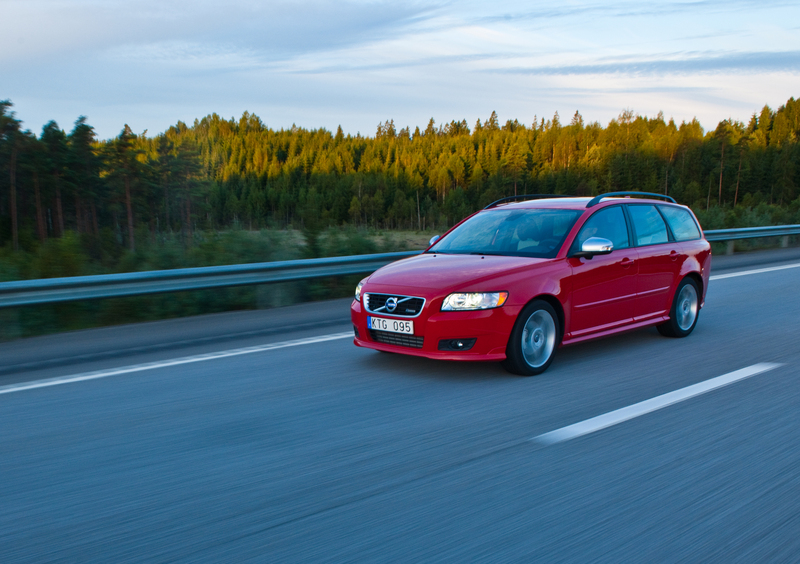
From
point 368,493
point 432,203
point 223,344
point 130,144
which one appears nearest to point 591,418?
point 368,493

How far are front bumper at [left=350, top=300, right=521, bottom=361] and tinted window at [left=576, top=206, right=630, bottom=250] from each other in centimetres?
153

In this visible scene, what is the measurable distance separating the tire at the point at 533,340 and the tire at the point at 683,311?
7.04 ft

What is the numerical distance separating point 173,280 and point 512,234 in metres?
4.41

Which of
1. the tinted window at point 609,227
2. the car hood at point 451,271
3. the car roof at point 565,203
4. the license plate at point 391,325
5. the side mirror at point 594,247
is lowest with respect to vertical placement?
the license plate at point 391,325

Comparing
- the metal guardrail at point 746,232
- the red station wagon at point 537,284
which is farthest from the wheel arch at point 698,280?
the metal guardrail at point 746,232

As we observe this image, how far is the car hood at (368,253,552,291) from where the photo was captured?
600cm

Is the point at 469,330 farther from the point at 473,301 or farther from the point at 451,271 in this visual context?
the point at 451,271

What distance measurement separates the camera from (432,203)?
12756 cm

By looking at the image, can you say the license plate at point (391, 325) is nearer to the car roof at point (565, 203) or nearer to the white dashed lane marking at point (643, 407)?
the white dashed lane marking at point (643, 407)

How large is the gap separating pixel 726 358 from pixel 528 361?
213 centimetres

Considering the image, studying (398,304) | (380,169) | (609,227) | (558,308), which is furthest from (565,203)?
(380,169)

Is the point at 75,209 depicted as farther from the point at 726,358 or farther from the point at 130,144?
the point at 726,358

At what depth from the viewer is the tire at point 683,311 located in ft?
25.7

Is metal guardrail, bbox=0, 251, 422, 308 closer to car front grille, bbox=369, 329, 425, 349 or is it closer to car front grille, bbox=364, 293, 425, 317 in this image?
car front grille, bbox=364, 293, 425, 317
